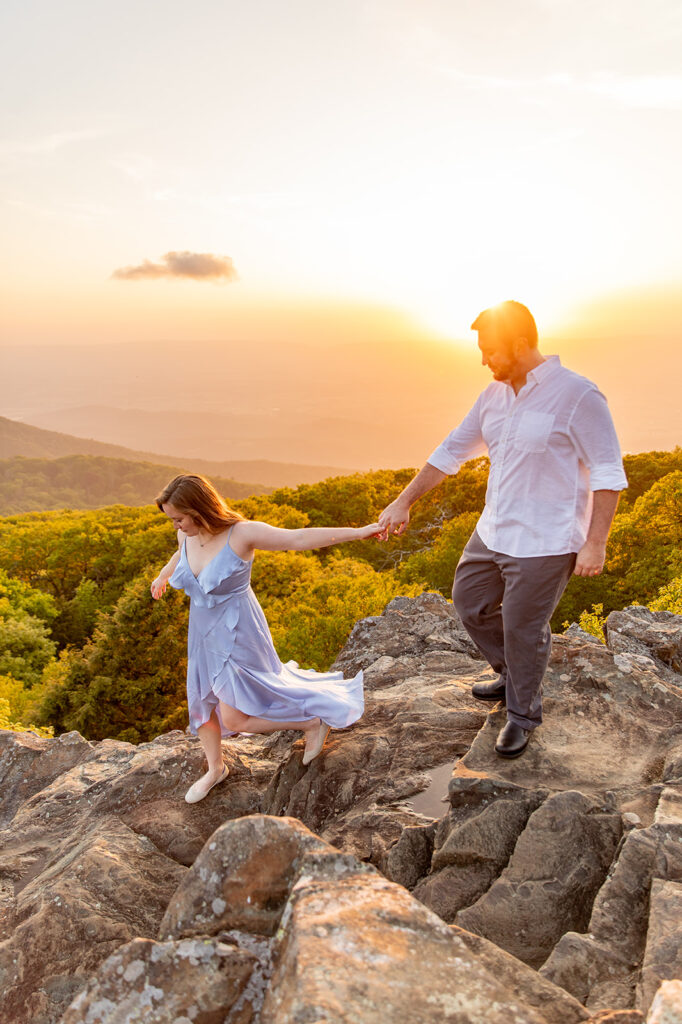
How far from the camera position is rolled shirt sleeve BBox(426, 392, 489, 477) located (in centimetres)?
521

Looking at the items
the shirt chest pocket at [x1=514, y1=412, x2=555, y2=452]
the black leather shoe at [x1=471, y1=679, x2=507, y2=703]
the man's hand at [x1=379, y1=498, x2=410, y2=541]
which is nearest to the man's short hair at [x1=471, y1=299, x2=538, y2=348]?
the shirt chest pocket at [x1=514, y1=412, x2=555, y2=452]

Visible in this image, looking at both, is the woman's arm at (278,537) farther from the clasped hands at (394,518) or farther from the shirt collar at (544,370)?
the shirt collar at (544,370)

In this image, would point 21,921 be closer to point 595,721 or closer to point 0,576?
point 595,721

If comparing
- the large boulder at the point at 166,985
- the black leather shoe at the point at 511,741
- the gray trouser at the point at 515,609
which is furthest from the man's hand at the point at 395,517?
the large boulder at the point at 166,985

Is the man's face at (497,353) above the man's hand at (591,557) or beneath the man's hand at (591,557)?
above

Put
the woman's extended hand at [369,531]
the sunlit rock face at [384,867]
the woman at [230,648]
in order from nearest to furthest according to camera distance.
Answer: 1. the sunlit rock face at [384,867]
2. the woman at [230,648]
3. the woman's extended hand at [369,531]

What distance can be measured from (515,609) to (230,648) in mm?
2326

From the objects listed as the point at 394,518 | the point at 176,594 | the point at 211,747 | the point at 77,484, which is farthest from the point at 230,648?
the point at 77,484

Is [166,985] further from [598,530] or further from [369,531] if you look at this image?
[369,531]

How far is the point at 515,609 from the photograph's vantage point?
4699 mm

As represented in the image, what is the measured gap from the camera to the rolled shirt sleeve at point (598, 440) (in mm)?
4320

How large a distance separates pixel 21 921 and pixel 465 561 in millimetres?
3887

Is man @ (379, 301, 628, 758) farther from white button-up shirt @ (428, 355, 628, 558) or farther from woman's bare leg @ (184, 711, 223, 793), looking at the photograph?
woman's bare leg @ (184, 711, 223, 793)

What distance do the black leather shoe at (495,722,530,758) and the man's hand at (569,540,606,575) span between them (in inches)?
52.1
